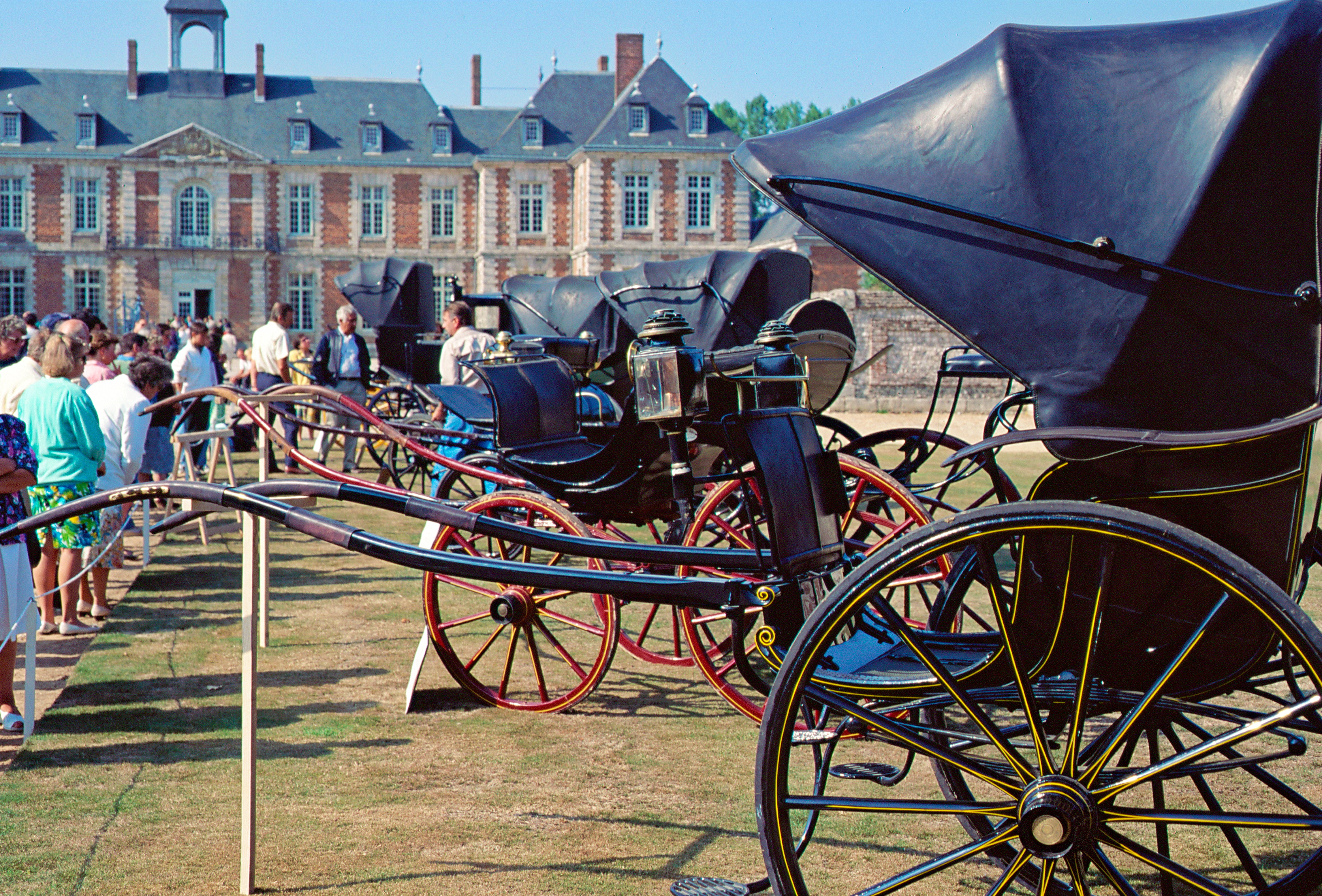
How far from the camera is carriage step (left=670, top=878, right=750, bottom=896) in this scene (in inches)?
114

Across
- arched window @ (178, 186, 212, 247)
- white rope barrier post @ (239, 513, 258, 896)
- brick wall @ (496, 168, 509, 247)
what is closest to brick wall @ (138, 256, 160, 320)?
arched window @ (178, 186, 212, 247)

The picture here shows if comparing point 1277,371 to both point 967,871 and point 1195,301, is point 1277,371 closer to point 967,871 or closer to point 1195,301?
point 1195,301

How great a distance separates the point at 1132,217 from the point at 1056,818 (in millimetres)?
1218

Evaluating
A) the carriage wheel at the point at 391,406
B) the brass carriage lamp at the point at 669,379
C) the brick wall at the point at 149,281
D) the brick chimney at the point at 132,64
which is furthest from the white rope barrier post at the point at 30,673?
the brick chimney at the point at 132,64

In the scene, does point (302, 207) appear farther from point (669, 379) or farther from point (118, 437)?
point (669, 379)

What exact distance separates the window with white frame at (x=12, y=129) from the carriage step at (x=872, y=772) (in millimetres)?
52421

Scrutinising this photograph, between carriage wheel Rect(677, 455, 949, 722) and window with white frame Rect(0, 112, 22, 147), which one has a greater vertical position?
window with white frame Rect(0, 112, 22, 147)

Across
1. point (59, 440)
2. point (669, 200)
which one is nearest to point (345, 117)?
point (669, 200)

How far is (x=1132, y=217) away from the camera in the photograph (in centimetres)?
254

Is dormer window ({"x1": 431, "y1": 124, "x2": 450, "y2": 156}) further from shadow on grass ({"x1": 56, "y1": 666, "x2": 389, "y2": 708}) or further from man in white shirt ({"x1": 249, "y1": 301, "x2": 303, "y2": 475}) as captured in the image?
shadow on grass ({"x1": 56, "y1": 666, "x2": 389, "y2": 708})

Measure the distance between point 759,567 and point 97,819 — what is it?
7.37 feet

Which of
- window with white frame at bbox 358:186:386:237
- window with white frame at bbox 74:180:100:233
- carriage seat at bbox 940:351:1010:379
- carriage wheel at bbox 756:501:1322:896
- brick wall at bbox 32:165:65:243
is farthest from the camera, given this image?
window with white frame at bbox 358:186:386:237

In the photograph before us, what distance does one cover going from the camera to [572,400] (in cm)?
584

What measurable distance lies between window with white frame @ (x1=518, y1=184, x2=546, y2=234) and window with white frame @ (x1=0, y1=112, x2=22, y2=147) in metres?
19.3
